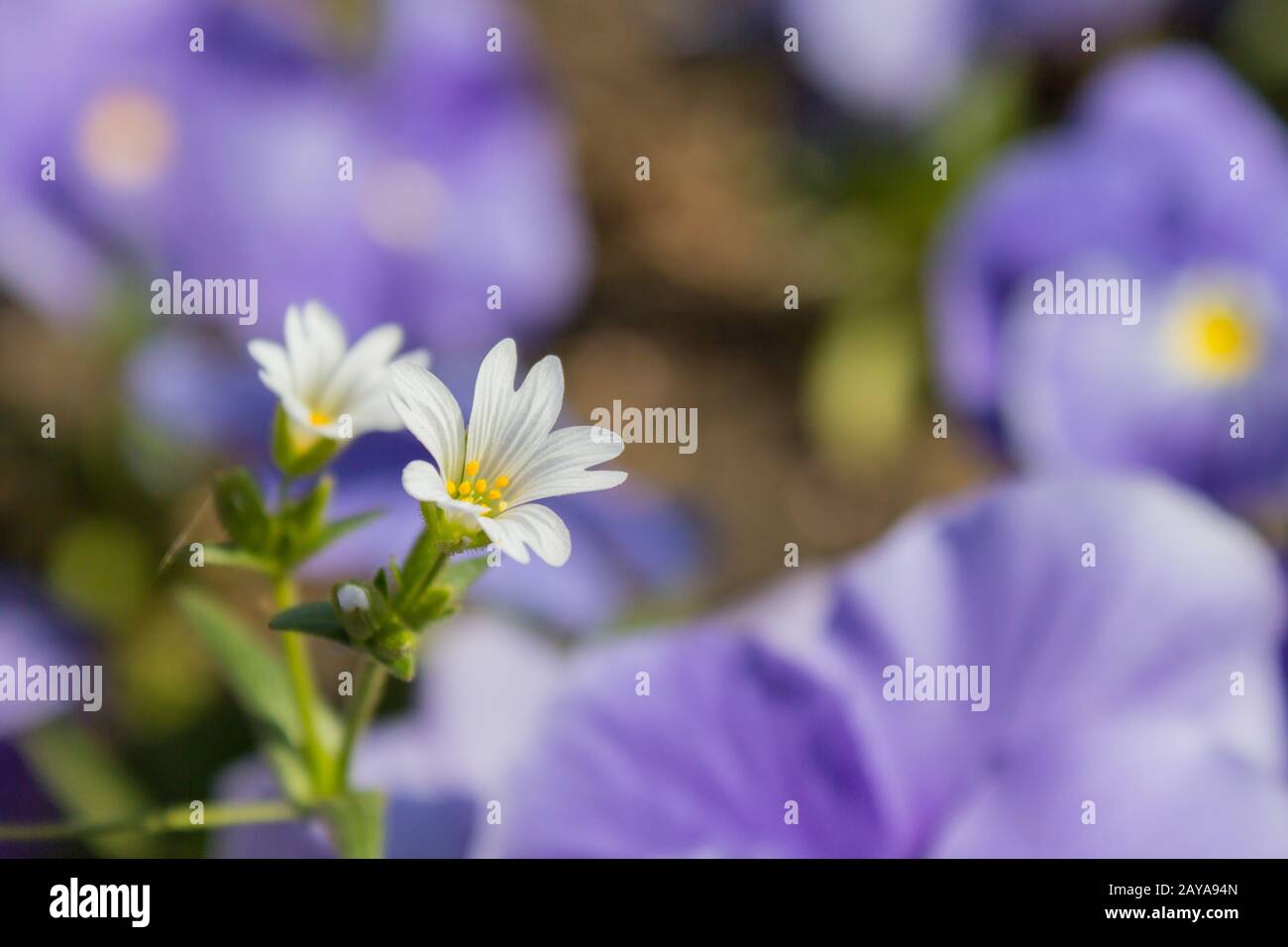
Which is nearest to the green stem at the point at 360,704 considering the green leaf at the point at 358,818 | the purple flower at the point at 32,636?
the green leaf at the point at 358,818

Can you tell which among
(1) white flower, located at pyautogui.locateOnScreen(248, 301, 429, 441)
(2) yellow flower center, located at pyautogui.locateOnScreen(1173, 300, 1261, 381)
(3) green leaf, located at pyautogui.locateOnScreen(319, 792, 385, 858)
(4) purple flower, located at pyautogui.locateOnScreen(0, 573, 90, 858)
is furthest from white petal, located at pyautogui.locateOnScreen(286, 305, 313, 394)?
(2) yellow flower center, located at pyautogui.locateOnScreen(1173, 300, 1261, 381)

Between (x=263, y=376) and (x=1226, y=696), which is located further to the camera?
(x=1226, y=696)

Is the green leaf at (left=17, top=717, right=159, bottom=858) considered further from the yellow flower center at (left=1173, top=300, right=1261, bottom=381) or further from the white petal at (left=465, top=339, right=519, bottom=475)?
the yellow flower center at (left=1173, top=300, right=1261, bottom=381)

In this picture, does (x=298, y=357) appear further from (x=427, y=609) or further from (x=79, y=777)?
(x=79, y=777)

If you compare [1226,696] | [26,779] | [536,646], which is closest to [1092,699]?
[1226,696]

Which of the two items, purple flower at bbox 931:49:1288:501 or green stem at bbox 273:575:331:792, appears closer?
green stem at bbox 273:575:331:792

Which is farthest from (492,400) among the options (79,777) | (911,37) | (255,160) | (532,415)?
(911,37)
